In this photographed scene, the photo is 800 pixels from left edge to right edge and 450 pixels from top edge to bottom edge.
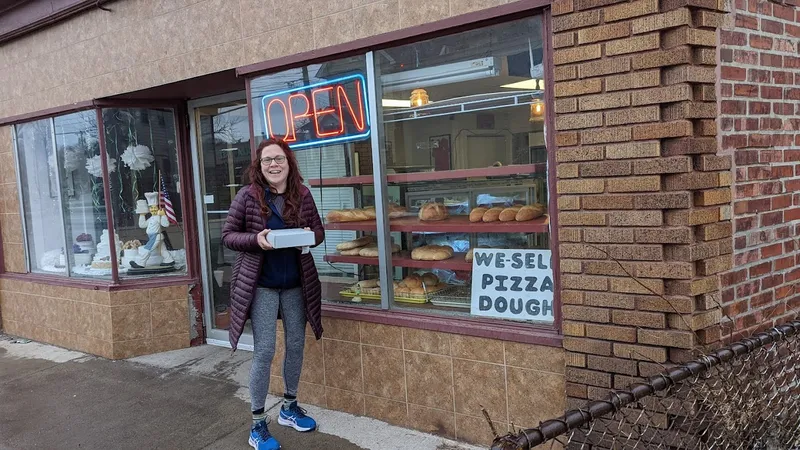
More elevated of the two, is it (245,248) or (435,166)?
(435,166)

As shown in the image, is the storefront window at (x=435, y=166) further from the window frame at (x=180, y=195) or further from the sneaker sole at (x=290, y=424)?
the window frame at (x=180, y=195)

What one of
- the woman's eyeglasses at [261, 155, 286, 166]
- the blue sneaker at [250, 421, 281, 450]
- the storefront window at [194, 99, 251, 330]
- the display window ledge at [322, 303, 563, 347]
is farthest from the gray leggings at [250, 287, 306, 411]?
the storefront window at [194, 99, 251, 330]

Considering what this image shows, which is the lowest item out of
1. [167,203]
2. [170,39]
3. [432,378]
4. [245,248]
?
[432,378]

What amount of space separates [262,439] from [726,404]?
2579 mm

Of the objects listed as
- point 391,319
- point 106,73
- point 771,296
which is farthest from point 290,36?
point 771,296

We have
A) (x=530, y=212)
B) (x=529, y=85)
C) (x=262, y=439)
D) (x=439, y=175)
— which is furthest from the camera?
(x=439, y=175)

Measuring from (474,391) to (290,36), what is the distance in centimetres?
265

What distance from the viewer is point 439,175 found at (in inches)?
158

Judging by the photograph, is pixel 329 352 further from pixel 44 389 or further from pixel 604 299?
pixel 44 389

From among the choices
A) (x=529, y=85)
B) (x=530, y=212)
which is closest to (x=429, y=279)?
(x=530, y=212)

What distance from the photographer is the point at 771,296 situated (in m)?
3.31

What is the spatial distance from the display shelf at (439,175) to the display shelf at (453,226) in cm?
27

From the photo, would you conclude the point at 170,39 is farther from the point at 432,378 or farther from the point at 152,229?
the point at 432,378

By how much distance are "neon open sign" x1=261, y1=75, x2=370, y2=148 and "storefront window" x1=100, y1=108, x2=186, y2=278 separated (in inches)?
79.8
